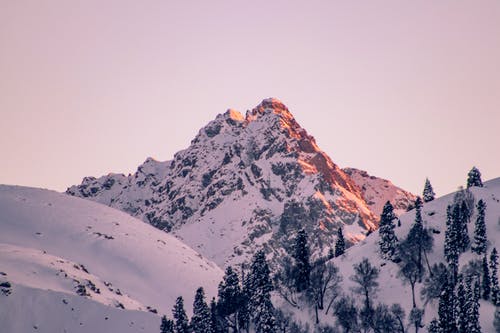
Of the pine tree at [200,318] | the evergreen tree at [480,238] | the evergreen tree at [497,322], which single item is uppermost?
the evergreen tree at [480,238]

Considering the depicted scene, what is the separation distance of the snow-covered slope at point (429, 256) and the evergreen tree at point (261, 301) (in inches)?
584

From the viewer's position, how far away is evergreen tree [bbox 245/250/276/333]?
5089 inches

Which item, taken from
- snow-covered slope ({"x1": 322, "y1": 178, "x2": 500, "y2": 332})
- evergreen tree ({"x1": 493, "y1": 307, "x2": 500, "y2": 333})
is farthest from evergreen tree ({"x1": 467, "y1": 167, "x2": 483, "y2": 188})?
evergreen tree ({"x1": 493, "y1": 307, "x2": 500, "y2": 333})

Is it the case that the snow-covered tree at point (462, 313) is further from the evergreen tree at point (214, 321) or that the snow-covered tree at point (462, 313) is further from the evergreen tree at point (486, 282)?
the evergreen tree at point (214, 321)

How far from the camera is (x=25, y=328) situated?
141 meters

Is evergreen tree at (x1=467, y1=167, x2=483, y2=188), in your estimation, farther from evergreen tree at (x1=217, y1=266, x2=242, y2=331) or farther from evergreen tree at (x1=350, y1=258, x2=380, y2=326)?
evergreen tree at (x1=217, y1=266, x2=242, y2=331)

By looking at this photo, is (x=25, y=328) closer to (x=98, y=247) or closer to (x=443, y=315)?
(x=98, y=247)

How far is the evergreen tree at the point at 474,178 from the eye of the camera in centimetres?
19150

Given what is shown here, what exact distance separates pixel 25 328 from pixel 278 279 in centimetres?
4742

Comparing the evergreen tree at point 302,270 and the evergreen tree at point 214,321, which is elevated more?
the evergreen tree at point 302,270

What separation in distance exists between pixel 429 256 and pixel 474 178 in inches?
1579

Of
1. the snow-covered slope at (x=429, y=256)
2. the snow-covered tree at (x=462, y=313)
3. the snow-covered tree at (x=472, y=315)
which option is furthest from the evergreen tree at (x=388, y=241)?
the snow-covered tree at (x=462, y=313)

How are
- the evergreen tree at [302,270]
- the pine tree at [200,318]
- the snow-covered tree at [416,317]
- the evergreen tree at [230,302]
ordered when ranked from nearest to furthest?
1. the snow-covered tree at [416,317]
2. the pine tree at [200,318]
3. the evergreen tree at [230,302]
4. the evergreen tree at [302,270]

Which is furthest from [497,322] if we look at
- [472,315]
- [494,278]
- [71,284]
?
[71,284]
